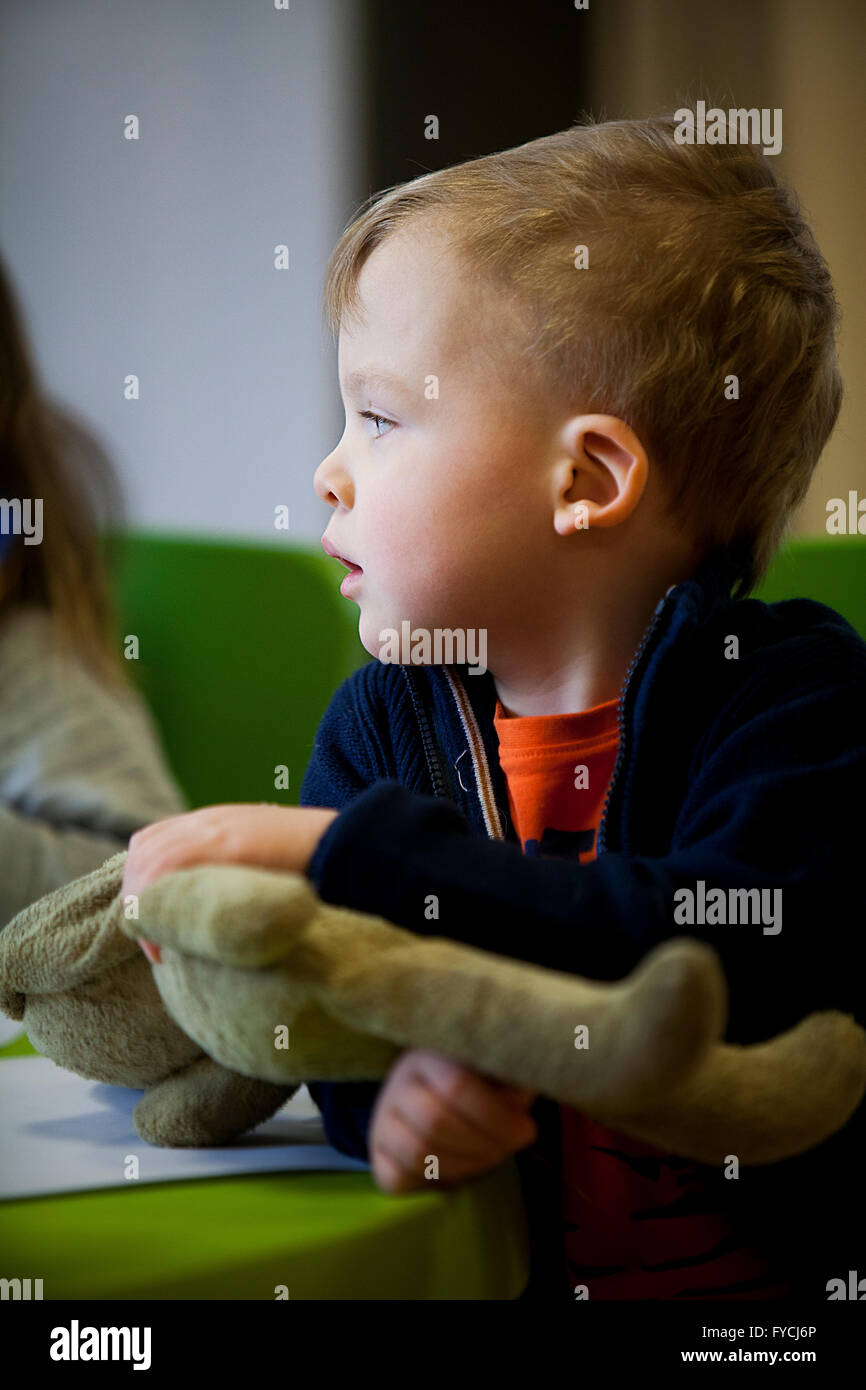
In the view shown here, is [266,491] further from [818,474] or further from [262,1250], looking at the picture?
[262,1250]

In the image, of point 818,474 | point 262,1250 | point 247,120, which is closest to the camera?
point 262,1250

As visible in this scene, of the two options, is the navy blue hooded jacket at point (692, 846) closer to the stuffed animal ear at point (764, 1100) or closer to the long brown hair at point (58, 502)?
the stuffed animal ear at point (764, 1100)

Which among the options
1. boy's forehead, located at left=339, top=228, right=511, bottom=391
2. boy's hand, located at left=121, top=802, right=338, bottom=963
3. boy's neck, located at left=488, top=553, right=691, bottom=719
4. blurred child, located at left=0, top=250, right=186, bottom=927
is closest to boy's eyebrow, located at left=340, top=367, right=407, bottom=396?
boy's forehead, located at left=339, top=228, right=511, bottom=391

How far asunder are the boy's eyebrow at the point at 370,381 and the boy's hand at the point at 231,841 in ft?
0.82

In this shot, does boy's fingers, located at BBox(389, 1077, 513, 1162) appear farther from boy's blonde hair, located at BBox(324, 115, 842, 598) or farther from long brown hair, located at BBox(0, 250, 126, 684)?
long brown hair, located at BBox(0, 250, 126, 684)

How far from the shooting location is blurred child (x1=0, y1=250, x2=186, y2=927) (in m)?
1.10

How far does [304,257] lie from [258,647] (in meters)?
0.44

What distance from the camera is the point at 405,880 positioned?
16.5 inches

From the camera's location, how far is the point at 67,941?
0.50 metres

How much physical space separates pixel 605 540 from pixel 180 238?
2.63ft

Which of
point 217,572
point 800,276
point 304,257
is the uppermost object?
point 304,257

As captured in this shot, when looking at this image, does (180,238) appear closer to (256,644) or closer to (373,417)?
(256,644)

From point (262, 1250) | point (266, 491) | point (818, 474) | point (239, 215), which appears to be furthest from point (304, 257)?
point (262, 1250)

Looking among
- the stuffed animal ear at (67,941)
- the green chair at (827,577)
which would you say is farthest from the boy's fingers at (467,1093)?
the green chair at (827,577)
